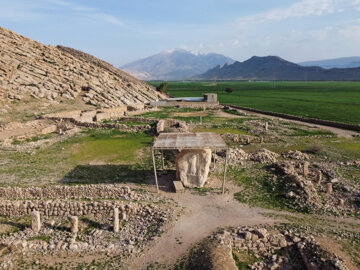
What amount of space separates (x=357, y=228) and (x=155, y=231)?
428 inches

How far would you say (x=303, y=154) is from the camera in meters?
28.0

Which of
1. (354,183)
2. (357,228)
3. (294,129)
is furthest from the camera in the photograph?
(294,129)

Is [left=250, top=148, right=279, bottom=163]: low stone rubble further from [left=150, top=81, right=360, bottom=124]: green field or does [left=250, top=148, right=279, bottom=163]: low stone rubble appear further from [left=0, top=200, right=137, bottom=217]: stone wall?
[left=150, top=81, right=360, bottom=124]: green field

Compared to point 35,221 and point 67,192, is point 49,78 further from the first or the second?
point 35,221

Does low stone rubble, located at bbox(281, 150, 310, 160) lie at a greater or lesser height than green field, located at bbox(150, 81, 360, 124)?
lesser

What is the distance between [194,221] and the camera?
614 inches

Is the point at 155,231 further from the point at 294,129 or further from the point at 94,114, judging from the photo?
the point at 94,114

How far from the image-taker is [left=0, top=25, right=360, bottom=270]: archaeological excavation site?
13.0 metres

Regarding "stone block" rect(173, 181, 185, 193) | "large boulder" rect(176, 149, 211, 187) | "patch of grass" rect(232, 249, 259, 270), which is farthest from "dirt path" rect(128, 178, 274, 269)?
"patch of grass" rect(232, 249, 259, 270)

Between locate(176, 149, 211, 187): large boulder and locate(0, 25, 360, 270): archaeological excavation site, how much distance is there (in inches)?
2.9

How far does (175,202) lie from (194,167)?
3342mm

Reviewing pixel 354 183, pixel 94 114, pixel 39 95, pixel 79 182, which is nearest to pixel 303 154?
pixel 354 183

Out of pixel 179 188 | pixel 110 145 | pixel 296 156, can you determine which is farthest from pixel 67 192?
pixel 296 156

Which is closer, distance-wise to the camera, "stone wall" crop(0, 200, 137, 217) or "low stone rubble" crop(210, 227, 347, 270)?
"low stone rubble" crop(210, 227, 347, 270)
